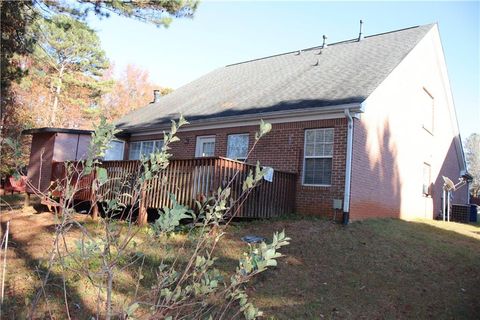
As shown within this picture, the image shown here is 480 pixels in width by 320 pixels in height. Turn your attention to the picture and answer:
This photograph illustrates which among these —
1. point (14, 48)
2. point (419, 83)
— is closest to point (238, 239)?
point (14, 48)

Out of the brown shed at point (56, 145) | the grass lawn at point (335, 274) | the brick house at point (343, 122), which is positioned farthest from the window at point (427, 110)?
the brown shed at point (56, 145)

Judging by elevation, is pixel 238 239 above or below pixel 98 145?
below

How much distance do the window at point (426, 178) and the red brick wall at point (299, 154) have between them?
698 cm

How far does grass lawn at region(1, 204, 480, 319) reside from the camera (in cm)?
632

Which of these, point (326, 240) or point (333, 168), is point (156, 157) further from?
point (333, 168)

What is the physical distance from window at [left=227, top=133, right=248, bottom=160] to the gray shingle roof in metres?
0.82

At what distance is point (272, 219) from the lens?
36.7 ft

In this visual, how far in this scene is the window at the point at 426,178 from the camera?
16781 mm

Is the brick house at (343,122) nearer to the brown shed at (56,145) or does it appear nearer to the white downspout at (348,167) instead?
the white downspout at (348,167)

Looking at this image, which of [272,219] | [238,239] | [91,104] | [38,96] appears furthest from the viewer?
[91,104]

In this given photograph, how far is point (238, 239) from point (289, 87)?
6964 mm

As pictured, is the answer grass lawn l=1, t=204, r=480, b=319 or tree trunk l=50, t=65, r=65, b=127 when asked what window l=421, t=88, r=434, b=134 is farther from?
tree trunk l=50, t=65, r=65, b=127

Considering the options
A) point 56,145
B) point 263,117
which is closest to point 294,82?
point 263,117

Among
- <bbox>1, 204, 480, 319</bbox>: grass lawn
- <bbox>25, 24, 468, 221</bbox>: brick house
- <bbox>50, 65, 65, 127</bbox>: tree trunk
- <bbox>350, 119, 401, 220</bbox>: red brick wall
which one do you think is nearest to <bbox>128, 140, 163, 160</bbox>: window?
<bbox>25, 24, 468, 221</bbox>: brick house
